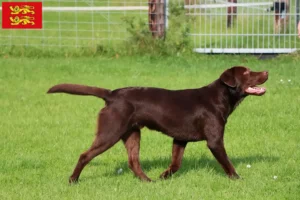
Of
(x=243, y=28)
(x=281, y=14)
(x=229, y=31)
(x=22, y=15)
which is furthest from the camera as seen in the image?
(x=22, y=15)

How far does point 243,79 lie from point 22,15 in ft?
36.0

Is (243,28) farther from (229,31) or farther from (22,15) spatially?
(22,15)

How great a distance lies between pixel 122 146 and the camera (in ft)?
28.5

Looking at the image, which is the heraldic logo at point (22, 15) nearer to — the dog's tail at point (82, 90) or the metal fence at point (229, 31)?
the metal fence at point (229, 31)

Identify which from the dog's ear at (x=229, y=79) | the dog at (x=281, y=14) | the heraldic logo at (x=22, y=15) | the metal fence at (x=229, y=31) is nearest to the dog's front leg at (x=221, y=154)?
the dog's ear at (x=229, y=79)

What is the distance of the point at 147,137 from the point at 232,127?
3.66 ft

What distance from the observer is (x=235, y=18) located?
16.8 meters

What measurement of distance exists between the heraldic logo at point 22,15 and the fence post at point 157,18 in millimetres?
2510

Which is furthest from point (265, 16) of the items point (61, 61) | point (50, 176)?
point (50, 176)

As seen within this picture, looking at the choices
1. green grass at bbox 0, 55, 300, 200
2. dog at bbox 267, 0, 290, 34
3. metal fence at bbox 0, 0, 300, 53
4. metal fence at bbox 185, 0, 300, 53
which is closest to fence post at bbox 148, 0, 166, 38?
metal fence at bbox 0, 0, 300, 53

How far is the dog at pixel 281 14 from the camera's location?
1634cm

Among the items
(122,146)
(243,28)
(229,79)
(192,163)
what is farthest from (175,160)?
(243,28)

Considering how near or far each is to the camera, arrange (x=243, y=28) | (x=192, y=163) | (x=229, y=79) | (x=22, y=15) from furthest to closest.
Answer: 1. (x=22, y=15)
2. (x=243, y=28)
3. (x=192, y=163)
4. (x=229, y=79)

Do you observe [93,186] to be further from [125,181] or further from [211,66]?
[211,66]
